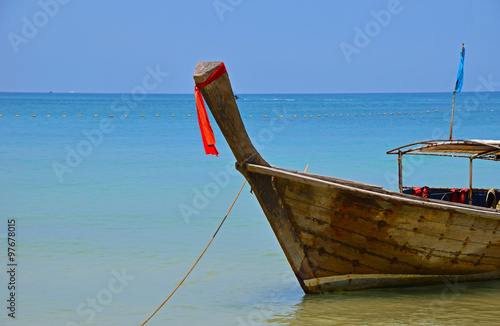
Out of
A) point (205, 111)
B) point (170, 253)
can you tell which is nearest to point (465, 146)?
point (205, 111)

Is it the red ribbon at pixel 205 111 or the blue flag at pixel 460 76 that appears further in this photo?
the blue flag at pixel 460 76

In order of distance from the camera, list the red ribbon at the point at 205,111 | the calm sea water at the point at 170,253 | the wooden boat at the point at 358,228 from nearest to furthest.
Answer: the red ribbon at the point at 205,111, the wooden boat at the point at 358,228, the calm sea water at the point at 170,253

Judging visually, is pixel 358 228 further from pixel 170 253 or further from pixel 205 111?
pixel 170 253

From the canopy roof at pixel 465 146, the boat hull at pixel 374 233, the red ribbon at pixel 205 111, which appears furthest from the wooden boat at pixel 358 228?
the canopy roof at pixel 465 146

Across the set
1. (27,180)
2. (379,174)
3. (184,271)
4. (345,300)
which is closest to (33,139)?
(27,180)

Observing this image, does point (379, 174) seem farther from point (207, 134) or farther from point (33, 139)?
point (33, 139)

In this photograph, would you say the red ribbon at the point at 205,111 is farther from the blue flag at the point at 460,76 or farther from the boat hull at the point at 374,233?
the blue flag at the point at 460,76

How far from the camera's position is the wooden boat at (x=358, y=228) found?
595 cm

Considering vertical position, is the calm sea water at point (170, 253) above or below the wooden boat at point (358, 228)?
below

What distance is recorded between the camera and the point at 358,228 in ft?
20.4

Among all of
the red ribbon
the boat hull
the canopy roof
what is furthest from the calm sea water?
the red ribbon

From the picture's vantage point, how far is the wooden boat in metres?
5.95

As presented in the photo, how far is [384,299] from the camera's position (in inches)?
261

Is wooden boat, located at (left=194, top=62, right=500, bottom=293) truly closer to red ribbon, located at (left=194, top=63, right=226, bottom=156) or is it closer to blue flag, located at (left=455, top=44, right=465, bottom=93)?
red ribbon, located at (left=194, top=63, right=226, bottom=156)
